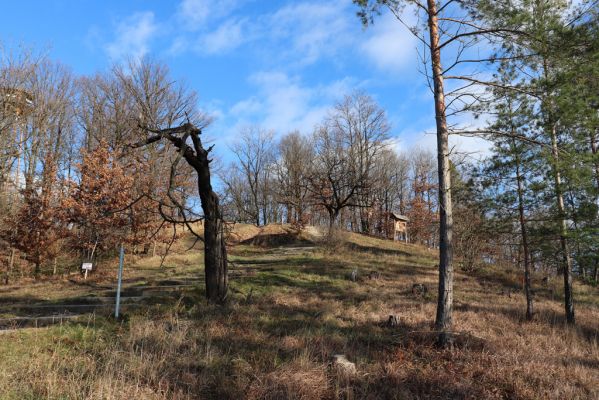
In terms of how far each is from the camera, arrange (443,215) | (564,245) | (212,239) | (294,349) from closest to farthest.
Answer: (294,349), (443,215), (212,239), (564,245)

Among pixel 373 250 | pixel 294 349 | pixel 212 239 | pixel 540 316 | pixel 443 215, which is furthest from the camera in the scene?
pixel 373 250

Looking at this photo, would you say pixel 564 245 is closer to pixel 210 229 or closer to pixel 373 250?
pixel 210 229

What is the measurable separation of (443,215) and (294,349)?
4.05 metres

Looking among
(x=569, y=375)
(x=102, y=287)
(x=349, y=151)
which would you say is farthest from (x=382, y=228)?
(x=569, y=375)

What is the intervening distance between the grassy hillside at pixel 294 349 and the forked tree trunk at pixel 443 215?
1.61ft

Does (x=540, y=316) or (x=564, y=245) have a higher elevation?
(x=564, y=245)

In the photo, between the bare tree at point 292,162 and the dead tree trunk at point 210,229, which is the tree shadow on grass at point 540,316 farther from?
the bare tree at point 292,162

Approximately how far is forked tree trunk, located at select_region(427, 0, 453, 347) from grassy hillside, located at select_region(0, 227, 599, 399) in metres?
0.49

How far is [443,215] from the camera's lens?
7.85m

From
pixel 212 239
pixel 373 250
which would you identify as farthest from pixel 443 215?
pixel 373 250

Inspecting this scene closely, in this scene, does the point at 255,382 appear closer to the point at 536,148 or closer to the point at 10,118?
the point at 536,148

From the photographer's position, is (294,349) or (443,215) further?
(443,215)

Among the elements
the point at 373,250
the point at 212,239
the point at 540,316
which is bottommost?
the point at 540,316

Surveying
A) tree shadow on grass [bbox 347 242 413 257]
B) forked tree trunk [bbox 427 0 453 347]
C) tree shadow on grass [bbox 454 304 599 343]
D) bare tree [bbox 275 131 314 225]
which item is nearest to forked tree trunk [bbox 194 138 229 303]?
forked tree trunk [bbox 427 0 453 347]
